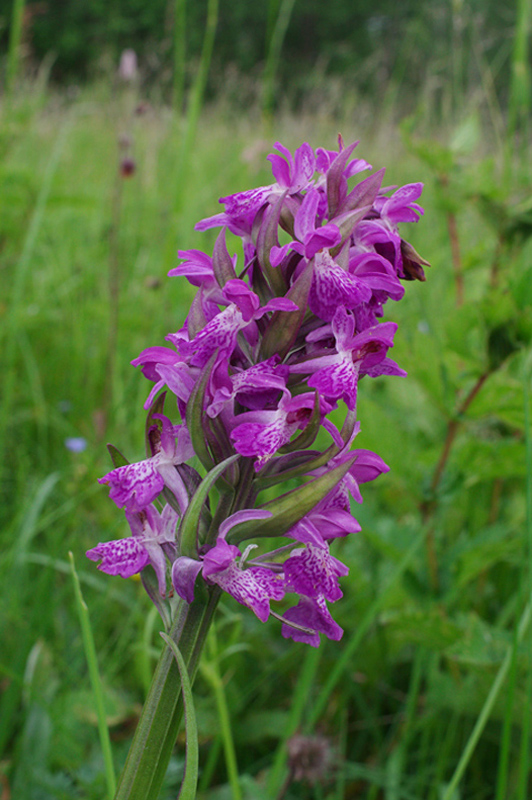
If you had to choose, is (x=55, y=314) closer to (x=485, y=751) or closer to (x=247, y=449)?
(x=485, y=751)

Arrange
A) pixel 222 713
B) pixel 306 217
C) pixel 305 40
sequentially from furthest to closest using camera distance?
pixel 305 40, pixel 222 713, pixel 306 217

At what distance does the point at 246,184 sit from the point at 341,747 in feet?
13.9

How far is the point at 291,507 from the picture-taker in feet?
2.27

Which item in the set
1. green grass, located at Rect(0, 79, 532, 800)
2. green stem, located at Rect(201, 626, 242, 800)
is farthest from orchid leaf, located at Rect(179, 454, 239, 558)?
green grass, located at Rect(0, 79, 532, 800)

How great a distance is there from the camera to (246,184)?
5.05 m

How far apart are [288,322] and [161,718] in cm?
42

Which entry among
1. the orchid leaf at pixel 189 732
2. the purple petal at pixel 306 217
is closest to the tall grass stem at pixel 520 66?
the purple petal at pixel 306 217

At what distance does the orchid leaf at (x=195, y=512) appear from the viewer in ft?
2.15

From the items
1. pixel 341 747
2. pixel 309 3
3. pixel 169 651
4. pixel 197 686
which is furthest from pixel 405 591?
pixel 309 3

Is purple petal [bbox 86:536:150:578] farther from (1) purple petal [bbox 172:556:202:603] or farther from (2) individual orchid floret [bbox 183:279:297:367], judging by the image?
(2) individual orchid floret [bbox 183:279:297:367]

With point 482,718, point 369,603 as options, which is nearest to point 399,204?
point 482,718

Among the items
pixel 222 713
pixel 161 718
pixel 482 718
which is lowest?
pixel 222 713

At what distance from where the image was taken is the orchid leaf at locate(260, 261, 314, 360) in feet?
2.28

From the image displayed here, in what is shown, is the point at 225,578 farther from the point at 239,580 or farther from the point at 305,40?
the point at 305,40
